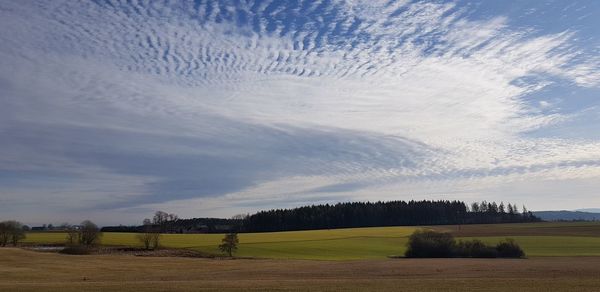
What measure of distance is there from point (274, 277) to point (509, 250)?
→ 4877 centimetres

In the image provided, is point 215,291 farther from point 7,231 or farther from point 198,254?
point 7,231

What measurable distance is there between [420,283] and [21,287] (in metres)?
26.0

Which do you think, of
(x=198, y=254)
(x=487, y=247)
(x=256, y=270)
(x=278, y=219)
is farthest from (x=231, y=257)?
(x=278, y=219)

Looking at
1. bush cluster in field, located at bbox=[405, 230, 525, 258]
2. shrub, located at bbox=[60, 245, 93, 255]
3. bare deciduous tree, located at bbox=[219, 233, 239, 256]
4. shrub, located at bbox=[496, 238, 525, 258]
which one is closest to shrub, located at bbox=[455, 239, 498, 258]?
bush cluster in field, located at bbox=[405, 230, 525, 258]

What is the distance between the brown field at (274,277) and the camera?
114 ft

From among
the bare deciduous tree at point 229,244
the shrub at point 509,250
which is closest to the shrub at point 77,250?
the bare deciduous tree at point 229,244

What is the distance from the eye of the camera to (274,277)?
154 feet

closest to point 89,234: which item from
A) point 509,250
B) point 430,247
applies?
point 430,247

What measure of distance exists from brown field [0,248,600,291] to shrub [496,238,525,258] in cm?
2621

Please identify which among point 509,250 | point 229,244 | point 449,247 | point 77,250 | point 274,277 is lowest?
point 509,250

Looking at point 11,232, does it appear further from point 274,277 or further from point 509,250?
point 509,250

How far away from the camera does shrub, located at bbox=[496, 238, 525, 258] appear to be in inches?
3199

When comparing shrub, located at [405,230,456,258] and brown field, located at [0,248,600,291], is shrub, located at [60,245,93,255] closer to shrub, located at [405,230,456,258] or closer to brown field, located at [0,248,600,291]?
brown field, located at [0,248,600,291]

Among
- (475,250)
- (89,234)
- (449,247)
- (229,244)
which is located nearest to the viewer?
(475,250)
